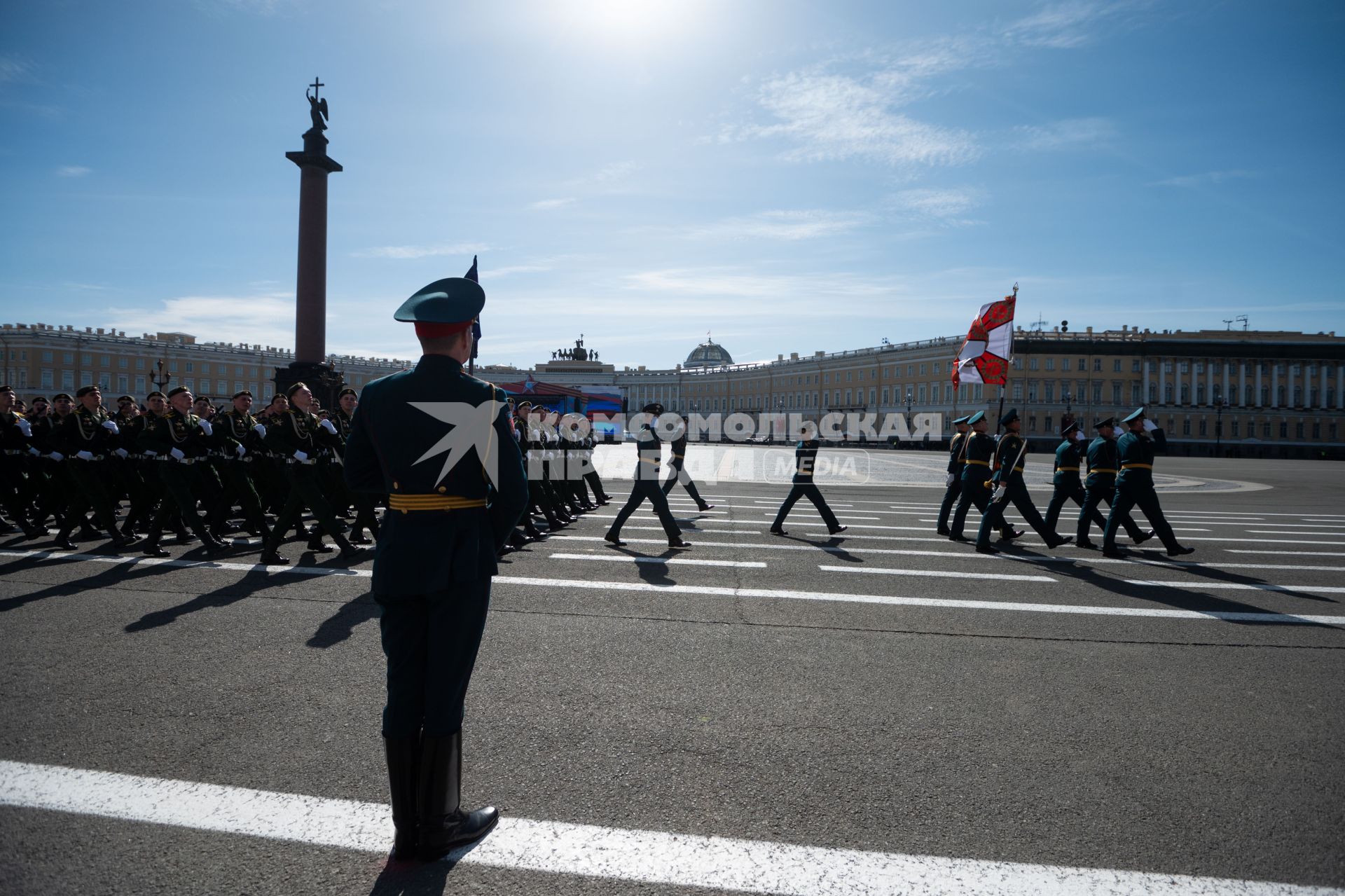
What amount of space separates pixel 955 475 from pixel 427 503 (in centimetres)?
1129

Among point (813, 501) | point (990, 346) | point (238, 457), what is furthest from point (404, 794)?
point (990, 346)

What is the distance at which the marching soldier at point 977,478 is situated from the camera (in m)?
11.2

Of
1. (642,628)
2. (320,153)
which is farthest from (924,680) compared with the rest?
(320,153)

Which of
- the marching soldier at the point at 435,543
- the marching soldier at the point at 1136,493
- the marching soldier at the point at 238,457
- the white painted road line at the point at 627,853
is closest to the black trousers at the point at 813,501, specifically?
the marching soldier at the point at 1136,493

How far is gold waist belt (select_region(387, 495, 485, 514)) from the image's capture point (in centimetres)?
294

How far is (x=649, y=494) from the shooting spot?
10.3 meters

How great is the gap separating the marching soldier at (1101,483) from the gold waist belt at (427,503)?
32.7 ft

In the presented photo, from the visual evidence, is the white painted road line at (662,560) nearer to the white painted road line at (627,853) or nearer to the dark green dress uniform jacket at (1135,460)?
the dark green dress uniform jacket at (1135,460)

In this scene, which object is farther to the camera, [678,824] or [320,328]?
[320,328]

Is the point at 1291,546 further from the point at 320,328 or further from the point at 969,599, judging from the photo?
the point at 320,328

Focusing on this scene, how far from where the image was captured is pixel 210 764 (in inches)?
136

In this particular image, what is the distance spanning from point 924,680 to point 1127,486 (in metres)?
6.89

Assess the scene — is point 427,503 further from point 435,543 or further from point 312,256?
point 312,256

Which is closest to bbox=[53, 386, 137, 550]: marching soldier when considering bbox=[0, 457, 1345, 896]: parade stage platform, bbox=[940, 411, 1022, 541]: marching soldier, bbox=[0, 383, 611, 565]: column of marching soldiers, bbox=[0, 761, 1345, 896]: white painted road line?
bbox=[0, 383, 611, 565]: column of marching soldiers
